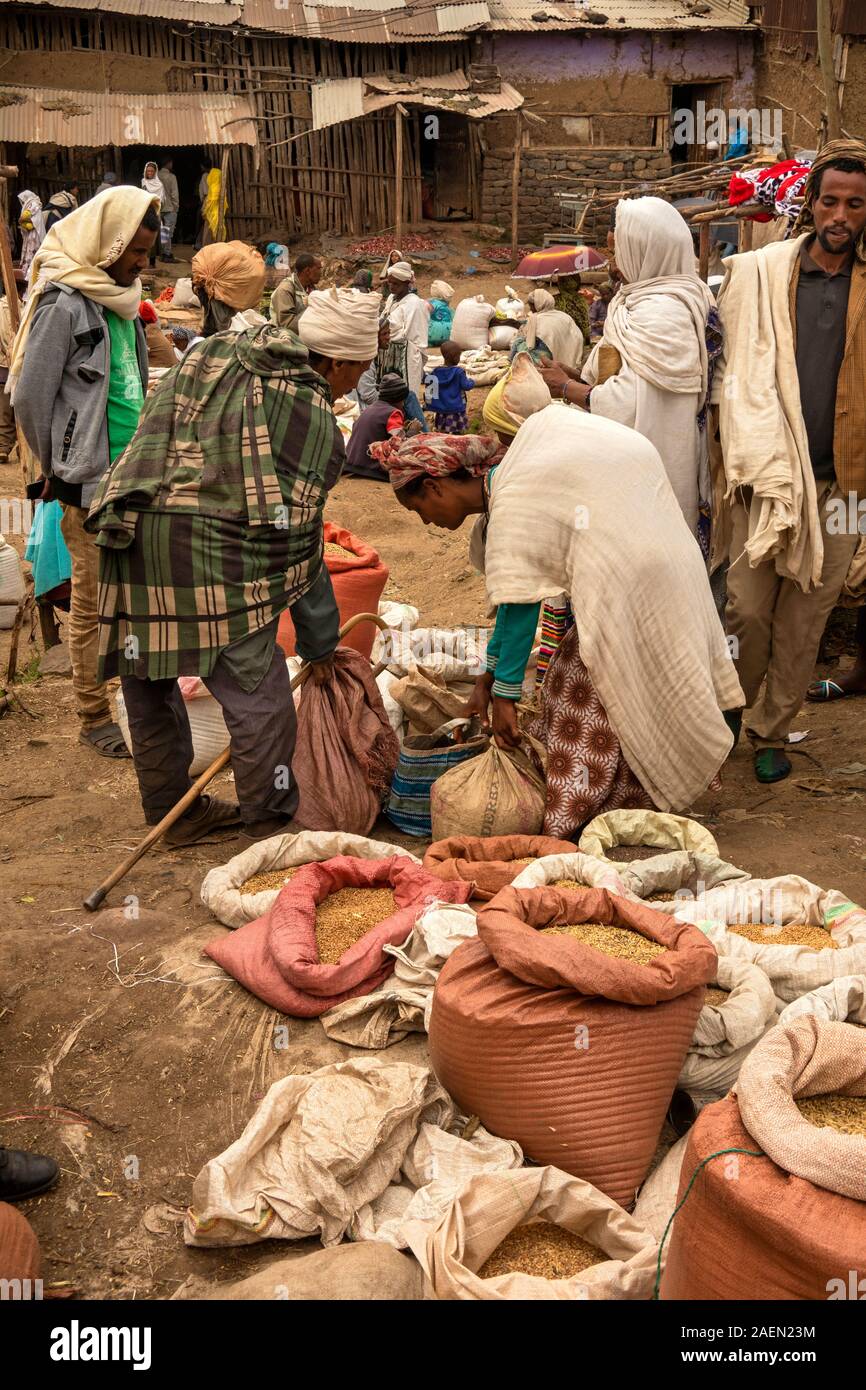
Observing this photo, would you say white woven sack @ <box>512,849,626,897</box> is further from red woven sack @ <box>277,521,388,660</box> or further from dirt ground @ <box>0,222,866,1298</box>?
red woven sack @ <box>277,521,388,660</box>

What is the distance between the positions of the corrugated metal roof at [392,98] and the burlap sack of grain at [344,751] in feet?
57.6

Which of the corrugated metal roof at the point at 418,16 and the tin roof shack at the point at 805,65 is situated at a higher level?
the corrugated metal roof at the point at 418,16

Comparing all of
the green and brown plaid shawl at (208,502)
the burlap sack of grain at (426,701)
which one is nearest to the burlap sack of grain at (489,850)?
the burlap sack of grain at (426,701)

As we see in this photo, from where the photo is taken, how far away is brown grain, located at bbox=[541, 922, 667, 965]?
2676 mm

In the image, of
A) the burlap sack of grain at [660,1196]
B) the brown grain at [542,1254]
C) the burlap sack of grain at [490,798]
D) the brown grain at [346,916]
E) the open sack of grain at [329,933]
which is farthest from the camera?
the burlap sack of grain at [490,798]

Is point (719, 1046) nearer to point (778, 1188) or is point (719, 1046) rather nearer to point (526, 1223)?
point (526, 1223)

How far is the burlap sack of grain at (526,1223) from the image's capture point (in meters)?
2.12

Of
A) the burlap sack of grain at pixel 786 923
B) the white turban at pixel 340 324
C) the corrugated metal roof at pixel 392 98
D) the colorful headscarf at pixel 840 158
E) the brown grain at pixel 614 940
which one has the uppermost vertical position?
the corrugated metal roof at pixel 392 98

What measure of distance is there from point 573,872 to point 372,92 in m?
19.8

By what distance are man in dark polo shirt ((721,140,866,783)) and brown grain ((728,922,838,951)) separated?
4.76 ft

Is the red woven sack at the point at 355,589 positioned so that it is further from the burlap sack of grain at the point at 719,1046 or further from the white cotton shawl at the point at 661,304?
the burlap sack of grain at the point at 719,1046

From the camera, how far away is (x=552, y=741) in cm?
392

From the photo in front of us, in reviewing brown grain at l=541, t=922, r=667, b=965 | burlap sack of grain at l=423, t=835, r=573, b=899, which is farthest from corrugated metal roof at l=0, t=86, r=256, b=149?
brown grain at l=541, t=922, r=667, b=965

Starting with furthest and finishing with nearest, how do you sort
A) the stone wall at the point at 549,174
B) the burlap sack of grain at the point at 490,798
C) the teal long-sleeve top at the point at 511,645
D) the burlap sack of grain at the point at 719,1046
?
1. the stone wall at the point at 549,174
2. the burlap sack of grain at the point at 490,798
3. the teal long-sleeve top at the point at 511,645
4. the burlap sack of grain at the point at 719,1046
